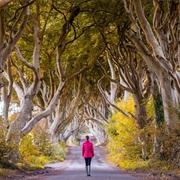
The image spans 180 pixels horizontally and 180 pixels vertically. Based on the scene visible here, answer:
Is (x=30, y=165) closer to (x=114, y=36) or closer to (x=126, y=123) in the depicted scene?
(x=126, y=123)

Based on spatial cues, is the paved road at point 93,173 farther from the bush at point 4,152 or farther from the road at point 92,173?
the bush at point 4,152

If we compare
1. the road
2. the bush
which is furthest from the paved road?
the bush

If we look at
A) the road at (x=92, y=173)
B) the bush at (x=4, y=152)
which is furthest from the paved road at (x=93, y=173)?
the bush at (x=4, y=152)

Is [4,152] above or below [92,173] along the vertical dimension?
above

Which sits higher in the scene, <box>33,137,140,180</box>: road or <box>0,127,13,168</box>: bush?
<box>0,127,13,168</box>: bush

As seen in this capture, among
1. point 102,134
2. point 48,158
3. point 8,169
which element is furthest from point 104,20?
point 102,134

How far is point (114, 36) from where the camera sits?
69.1ft

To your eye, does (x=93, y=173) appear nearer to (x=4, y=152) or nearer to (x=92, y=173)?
(x=92, y=173)

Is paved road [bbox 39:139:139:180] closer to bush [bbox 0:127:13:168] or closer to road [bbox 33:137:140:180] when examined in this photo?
road [bbox 33:137:140:180]

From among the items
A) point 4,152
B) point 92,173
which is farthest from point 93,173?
point 4,152

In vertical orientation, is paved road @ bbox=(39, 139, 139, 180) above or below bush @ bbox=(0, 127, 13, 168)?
below

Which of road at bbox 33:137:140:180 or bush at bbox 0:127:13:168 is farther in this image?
bush at bbox 0:127:13:168

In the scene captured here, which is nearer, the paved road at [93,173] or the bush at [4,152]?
the paved road at [93,173]

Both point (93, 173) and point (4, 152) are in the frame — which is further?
point (93, 173)
